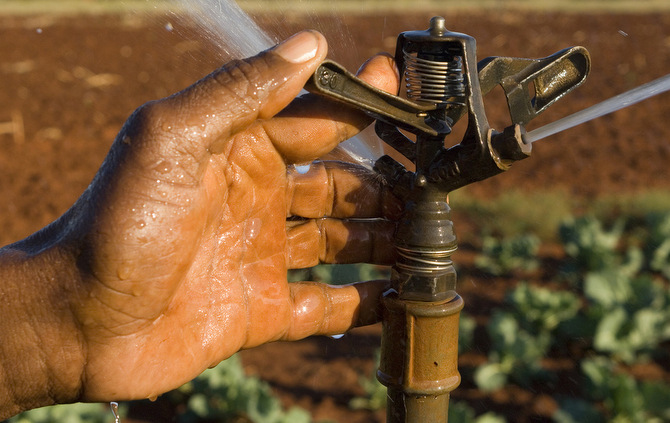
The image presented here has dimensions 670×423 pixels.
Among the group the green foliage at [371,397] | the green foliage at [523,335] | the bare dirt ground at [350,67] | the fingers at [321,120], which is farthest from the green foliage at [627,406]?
the fingers at [321,120]

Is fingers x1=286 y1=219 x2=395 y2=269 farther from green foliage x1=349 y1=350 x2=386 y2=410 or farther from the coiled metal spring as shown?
green foliage x1=349 y1=350 x2=386 y2=410

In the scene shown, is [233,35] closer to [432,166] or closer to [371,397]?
[432,166]

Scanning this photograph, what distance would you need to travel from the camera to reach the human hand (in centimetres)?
158

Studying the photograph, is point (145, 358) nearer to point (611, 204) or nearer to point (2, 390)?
point (2, 390)

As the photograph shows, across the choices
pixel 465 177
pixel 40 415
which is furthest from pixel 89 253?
pixel 40 415

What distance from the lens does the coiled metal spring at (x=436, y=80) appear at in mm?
1566

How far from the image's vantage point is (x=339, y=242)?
6.84 feet

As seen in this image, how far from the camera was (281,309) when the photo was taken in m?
1.96

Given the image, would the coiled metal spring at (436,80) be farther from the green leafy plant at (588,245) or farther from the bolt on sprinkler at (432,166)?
the green leafy plant at (588,245)

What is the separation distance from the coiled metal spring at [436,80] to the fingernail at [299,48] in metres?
0.21

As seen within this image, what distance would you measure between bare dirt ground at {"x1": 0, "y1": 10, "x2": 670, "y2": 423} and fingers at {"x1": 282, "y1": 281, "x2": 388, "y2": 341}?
0.77m

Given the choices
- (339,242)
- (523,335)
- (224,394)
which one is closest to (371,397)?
(224,394)

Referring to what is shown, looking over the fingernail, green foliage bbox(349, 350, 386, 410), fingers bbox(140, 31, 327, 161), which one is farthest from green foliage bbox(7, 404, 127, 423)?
the fingernail

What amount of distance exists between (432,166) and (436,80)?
0.59 feet
